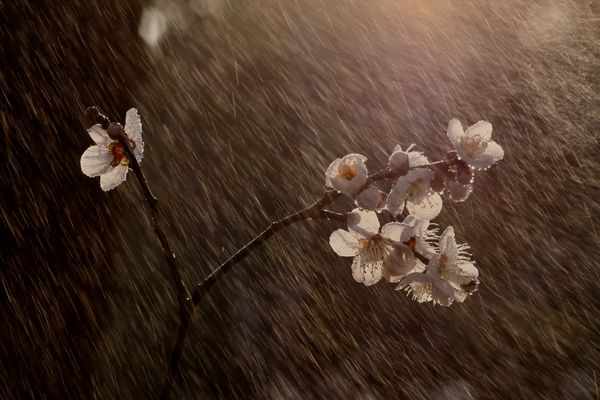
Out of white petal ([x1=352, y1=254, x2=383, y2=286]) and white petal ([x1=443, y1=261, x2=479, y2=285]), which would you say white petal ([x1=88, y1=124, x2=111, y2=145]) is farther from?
white petal ([x1=443, y1=261, x2=479, y2=285])

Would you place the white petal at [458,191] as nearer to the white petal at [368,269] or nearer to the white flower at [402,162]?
the white flower at [402,162]

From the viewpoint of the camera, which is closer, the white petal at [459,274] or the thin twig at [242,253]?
the thin twig at [242,253]

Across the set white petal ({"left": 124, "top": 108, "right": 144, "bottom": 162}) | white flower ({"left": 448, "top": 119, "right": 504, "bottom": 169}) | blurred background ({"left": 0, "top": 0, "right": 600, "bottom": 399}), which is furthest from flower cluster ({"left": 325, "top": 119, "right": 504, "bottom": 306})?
blurred background ({"left": 0, "top": 0, "right": 600, "bottom": 399})

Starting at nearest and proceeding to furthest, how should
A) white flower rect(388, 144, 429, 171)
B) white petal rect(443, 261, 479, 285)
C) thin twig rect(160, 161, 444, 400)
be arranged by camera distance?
thin twig rect(160, 161, 444, 400)
white flower rect(388, 144, 429, 171)
white petal rect(443, 261, 479, 285)

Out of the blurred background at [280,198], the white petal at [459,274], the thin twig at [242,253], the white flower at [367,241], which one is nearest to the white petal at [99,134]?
the thin twig at [242,253]

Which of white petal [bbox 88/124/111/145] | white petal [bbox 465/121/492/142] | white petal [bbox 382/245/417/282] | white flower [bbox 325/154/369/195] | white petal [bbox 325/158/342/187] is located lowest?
white petal [bbox 382/245/417/282]

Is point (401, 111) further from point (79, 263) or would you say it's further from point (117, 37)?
point (79, 263)

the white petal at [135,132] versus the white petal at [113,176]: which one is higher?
the white petal at [135,132]

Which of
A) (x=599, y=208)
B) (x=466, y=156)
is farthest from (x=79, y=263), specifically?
(x=599, y=208)
